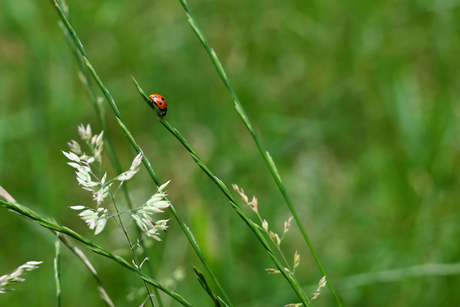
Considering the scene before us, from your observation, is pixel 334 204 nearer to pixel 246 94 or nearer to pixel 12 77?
pixel 246 94

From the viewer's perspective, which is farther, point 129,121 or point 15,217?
point 129,121

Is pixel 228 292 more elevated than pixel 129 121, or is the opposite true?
pixel 129 121

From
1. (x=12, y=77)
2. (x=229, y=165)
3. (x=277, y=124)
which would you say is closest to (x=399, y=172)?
(x=277, y=124)

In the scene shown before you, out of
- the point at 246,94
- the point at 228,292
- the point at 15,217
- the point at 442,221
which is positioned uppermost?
the point at 15,217

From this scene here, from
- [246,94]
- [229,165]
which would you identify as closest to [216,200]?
[229,165]

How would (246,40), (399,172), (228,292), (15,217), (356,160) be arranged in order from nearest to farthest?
(228,292) < (15,217) < (399,172) < (356,160) < (246,40)

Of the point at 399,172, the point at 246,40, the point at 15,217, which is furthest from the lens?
the point at 246,40
